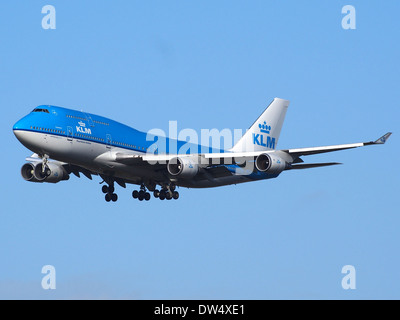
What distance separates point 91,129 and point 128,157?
360cm

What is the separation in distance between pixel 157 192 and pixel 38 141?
1232 cm

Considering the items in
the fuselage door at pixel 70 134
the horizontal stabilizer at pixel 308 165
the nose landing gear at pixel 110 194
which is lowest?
the nose landing gear at pixel 110 194

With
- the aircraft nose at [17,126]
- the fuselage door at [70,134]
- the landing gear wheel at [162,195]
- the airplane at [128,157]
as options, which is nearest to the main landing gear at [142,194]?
the airplane at [128,157]

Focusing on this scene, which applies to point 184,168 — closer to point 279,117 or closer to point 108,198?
point 108,198

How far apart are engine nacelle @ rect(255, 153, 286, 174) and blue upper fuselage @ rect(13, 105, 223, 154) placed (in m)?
8.54

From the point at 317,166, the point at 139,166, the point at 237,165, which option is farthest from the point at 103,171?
the point at 317,166

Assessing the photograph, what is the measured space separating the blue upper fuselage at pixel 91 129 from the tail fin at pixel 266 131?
8376 millimetres

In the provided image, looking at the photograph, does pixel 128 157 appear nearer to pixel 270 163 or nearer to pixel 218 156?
pixel 218 156

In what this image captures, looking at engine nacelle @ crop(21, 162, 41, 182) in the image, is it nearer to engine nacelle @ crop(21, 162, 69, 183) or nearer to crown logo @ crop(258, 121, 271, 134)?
engine nacelle @ crop(21, 162, 69, 183)

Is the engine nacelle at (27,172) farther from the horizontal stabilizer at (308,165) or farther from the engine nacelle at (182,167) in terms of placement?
the horizontal stabilizer at (308,165)

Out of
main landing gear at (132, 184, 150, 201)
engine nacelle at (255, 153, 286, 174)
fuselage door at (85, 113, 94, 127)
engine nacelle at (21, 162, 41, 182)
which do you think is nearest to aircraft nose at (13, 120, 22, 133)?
fuselage door at (85, 113, 94, 127)

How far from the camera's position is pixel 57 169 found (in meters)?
68.3

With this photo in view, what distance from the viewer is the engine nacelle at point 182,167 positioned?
64.5 m

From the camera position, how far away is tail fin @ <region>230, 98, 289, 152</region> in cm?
7638
